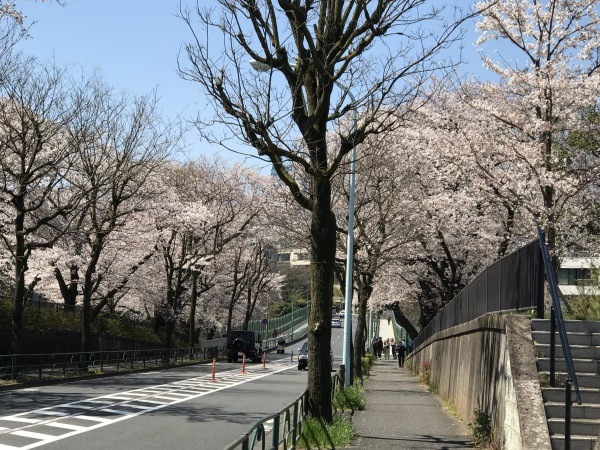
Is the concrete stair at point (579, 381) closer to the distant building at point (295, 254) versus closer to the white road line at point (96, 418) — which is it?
the white road line at point (96, 418)

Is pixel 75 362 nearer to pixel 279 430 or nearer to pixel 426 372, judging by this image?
pixel 426 372

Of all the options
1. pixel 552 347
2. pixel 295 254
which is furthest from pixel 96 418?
pixel 295 254

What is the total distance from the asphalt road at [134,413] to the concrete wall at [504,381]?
4.48 meters

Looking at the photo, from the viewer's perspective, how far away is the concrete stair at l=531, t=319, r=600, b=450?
921cm

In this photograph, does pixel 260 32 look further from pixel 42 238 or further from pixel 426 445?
pixel 42 238

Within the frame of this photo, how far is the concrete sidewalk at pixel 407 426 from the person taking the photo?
504 inches

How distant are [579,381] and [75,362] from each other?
80.0 feet

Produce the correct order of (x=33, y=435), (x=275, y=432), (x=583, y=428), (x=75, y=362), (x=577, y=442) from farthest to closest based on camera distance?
1. (x=75, y=362)
2. (x=33, y=435)
3. (x=275, y=432)
4. (x=583, y=428)
5. (x=577, y=442)

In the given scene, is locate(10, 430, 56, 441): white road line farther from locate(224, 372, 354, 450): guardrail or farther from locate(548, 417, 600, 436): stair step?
locate(548, 417, 600, 436): stair step

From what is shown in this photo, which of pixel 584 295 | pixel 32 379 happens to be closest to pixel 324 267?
pixel 584 295

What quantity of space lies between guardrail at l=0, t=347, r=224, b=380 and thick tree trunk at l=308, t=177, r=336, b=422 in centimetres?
1503

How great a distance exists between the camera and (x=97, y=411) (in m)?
18.8

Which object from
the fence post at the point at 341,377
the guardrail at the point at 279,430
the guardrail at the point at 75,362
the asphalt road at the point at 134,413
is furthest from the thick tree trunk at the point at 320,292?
the guardrail at the point at 75,362

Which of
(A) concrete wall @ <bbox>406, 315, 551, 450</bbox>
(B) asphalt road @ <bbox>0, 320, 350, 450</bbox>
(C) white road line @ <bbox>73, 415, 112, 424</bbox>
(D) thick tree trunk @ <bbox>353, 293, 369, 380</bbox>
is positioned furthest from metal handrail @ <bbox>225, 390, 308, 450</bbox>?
(D) thick tree trunk @ <bbox>353, 293, 369, 380</bbox>
